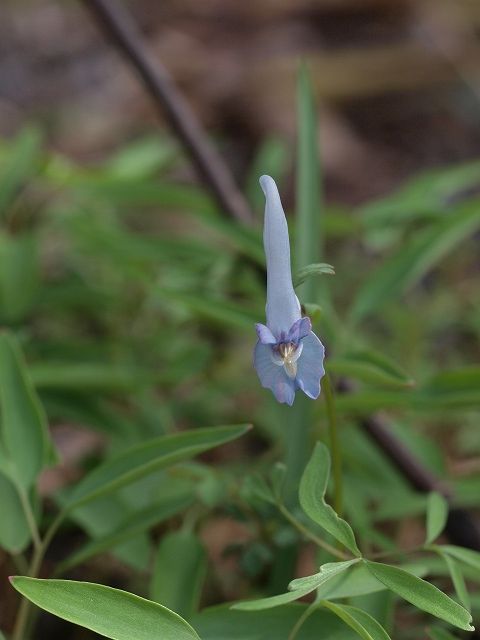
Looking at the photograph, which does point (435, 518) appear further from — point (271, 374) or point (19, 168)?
point (19, 168)

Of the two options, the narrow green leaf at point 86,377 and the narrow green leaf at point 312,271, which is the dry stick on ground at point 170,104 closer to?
the narrow green leaf at point 86,377

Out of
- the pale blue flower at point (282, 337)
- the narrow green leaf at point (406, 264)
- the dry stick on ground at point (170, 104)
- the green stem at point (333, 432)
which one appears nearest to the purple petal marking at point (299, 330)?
the pale blue flower at point (282, 337)

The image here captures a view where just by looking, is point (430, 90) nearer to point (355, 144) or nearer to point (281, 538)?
point (355, 144)

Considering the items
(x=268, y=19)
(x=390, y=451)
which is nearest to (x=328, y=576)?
(x=390, y=451)

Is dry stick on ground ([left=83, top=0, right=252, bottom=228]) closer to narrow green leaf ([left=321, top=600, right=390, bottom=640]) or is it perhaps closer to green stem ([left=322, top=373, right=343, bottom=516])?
green stem ([left=322, top=373, right=343, bottom=516])

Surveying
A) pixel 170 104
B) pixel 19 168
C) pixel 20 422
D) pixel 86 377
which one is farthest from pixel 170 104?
pixel 20 422
